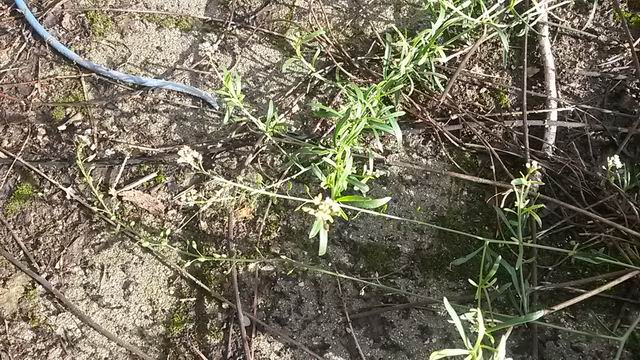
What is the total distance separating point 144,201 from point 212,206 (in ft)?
0.85

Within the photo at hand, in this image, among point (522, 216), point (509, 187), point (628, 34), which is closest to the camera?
point (522, 216)

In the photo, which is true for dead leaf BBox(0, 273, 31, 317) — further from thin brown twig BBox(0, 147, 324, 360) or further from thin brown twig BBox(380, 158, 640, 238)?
thin brown twig BBox(380, 158, 640, 238)

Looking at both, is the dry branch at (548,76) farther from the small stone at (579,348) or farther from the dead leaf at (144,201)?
the dead leaf at (144,201)

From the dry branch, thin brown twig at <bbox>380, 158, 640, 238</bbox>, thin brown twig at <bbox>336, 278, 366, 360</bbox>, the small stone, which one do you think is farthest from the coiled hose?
the small stone

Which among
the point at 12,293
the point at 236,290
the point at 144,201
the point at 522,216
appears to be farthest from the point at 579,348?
the point at 12,293

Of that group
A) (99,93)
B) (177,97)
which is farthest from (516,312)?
(99,93)

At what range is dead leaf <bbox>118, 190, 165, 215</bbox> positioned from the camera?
2.54 metres

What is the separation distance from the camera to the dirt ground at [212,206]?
Result: 7.80 feet

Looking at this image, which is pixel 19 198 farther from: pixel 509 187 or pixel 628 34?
pixel 628 34

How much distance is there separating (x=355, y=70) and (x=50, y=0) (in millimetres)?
1336

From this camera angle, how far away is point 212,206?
2.55 meters

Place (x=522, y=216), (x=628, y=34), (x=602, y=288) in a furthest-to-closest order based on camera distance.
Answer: (x=628, y=34)
(x=522, y=216)
(x=602, y=288)

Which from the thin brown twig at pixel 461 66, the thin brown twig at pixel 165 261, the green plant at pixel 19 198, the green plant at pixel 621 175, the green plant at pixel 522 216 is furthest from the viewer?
the thin brown twig at pixel 461 66

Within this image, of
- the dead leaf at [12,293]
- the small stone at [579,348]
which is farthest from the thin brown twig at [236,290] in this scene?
the small stone at [579,348]
